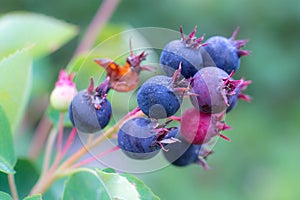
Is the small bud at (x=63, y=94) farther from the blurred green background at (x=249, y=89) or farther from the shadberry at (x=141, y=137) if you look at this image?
the blurred green background at (x=249, y=89)

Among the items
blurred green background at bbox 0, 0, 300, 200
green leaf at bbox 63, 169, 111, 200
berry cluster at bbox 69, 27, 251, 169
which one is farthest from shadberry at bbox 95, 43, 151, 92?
blurred green background at bbox 0, 0, 300, 200

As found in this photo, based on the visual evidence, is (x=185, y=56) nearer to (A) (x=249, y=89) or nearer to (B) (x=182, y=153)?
(B) (x=182, y=153)

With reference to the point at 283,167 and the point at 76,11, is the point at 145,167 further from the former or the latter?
the point at 76,11

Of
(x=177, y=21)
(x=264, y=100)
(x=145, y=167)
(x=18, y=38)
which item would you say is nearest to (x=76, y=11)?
(x=177, y=21)

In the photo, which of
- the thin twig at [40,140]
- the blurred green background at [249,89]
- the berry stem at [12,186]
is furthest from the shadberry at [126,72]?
the blurred green background at [249,89]

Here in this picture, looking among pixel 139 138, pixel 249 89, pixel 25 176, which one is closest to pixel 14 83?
pixel 25 176

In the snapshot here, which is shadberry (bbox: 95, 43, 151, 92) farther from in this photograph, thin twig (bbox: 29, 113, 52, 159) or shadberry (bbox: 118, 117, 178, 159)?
thin twig (bbox: 29, 113, 52, 159)
